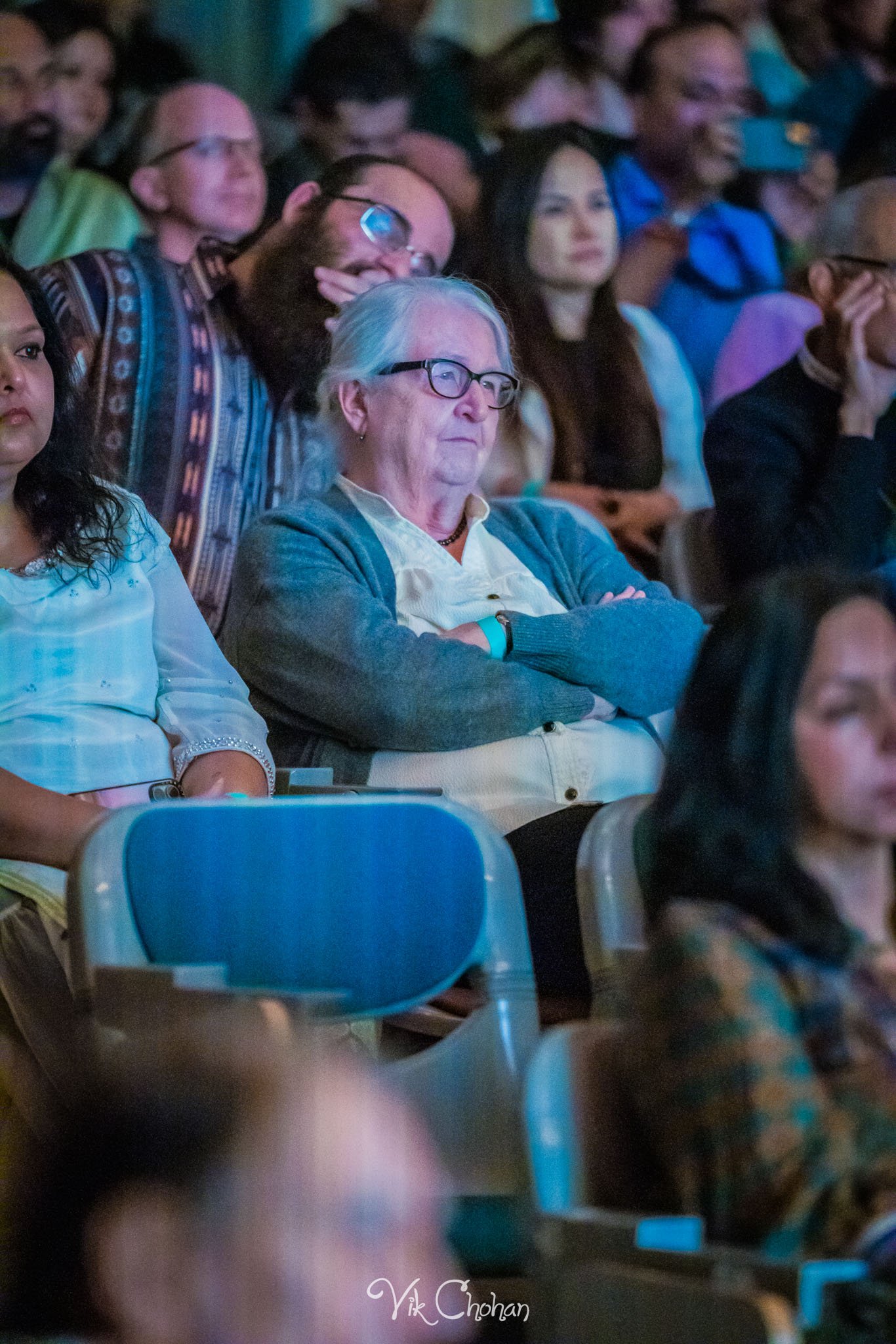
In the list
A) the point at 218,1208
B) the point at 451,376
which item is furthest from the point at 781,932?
the point at 451,376

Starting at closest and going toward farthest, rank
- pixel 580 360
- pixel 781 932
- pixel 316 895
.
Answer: pixel 781 932, pixel 316 895, pixel 580 360

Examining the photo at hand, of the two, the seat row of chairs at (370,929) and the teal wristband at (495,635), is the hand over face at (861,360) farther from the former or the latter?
the seat row of chairs at (370,929)

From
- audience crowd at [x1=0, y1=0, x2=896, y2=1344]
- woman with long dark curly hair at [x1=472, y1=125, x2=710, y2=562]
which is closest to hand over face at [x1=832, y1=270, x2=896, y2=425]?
audience crowd at [x1=0, y1=0, x2=896, y2=1344]

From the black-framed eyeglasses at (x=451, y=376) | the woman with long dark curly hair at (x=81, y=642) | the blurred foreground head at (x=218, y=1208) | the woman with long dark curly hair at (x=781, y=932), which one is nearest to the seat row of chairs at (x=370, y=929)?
the woman with long dark curly hair at (x=781, y=932)

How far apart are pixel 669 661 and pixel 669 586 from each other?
41 cm

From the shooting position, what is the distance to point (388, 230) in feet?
8.00

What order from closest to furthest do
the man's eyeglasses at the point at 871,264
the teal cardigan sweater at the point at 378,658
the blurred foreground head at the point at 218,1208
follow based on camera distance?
the blurred foreground head at the point at 218,1208 < the teal cardigan sweater at the point at 378,658 < the man's eyeglasses at the point at 871,264

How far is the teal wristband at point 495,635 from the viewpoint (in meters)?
2.08

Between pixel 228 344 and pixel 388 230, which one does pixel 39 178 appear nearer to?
pixel 228 344

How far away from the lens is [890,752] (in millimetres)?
1145

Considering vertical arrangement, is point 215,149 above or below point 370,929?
above

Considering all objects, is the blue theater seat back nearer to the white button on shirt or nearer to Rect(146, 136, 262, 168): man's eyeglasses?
the white button on shirt
